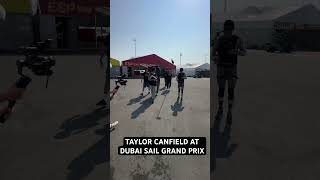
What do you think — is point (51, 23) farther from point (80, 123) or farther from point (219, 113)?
point (219, 113)

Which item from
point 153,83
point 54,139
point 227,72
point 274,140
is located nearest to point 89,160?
point 54,139

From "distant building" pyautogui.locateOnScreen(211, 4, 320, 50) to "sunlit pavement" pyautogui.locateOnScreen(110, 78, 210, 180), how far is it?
3995cm

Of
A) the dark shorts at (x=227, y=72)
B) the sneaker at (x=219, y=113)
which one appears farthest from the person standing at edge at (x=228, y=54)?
the sneaker at (x=219, y=113)

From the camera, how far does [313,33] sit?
47.1 m

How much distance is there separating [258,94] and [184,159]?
6167 mm

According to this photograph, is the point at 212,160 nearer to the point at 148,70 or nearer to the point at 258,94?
the point at 258,94

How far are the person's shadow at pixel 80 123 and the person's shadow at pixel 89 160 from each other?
27.9 inches

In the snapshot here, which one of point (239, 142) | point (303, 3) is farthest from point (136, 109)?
point (303, 3)

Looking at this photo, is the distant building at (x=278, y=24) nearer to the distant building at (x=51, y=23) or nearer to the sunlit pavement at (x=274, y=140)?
the distant building at (x=51, y=23)

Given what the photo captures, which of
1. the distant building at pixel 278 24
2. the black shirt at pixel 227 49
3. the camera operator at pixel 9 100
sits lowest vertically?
the camera operator at pixel 9 100

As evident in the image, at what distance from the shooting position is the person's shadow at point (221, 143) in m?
4.45

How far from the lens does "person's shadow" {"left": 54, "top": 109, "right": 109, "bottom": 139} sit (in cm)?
551

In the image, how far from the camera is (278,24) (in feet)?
159

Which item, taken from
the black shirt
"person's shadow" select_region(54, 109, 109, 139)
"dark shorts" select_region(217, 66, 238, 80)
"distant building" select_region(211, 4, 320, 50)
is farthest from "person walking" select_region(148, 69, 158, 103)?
"distant building" select_region(211, 4, 320, 50)
